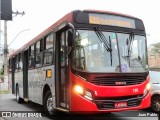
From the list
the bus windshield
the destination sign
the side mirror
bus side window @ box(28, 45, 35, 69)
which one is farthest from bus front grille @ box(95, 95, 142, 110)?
bus side window @ box(28, 45, 35, 69)

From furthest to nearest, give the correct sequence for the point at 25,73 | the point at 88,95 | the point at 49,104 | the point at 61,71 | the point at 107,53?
the point at 25,73, the point at 49,104, the point at 61,71, the point at 107,53, the point at 88,95

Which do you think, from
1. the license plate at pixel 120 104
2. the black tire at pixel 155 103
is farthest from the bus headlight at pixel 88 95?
the black tire at pixel 155 103

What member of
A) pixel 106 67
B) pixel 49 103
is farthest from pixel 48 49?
pixel 106 67

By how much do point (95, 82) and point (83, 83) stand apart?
0.32 metres

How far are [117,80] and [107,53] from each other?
31.1 inches

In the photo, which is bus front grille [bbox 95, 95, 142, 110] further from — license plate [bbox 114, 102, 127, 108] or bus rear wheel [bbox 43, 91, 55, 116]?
bus rear wheel [bbox 43, 91, 55, 116]

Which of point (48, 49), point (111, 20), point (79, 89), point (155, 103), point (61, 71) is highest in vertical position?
point (111, 20)

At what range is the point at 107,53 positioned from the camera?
9.34m

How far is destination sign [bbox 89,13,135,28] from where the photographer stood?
9.62m

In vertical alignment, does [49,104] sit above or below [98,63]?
below

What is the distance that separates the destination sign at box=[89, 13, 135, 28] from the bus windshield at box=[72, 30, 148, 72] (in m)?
0.33

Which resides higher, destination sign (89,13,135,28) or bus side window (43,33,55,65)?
destination sign (89,13,135,28)

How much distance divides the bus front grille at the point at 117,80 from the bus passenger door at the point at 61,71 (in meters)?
1.06

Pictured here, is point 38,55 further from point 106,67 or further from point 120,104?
point 120,104
